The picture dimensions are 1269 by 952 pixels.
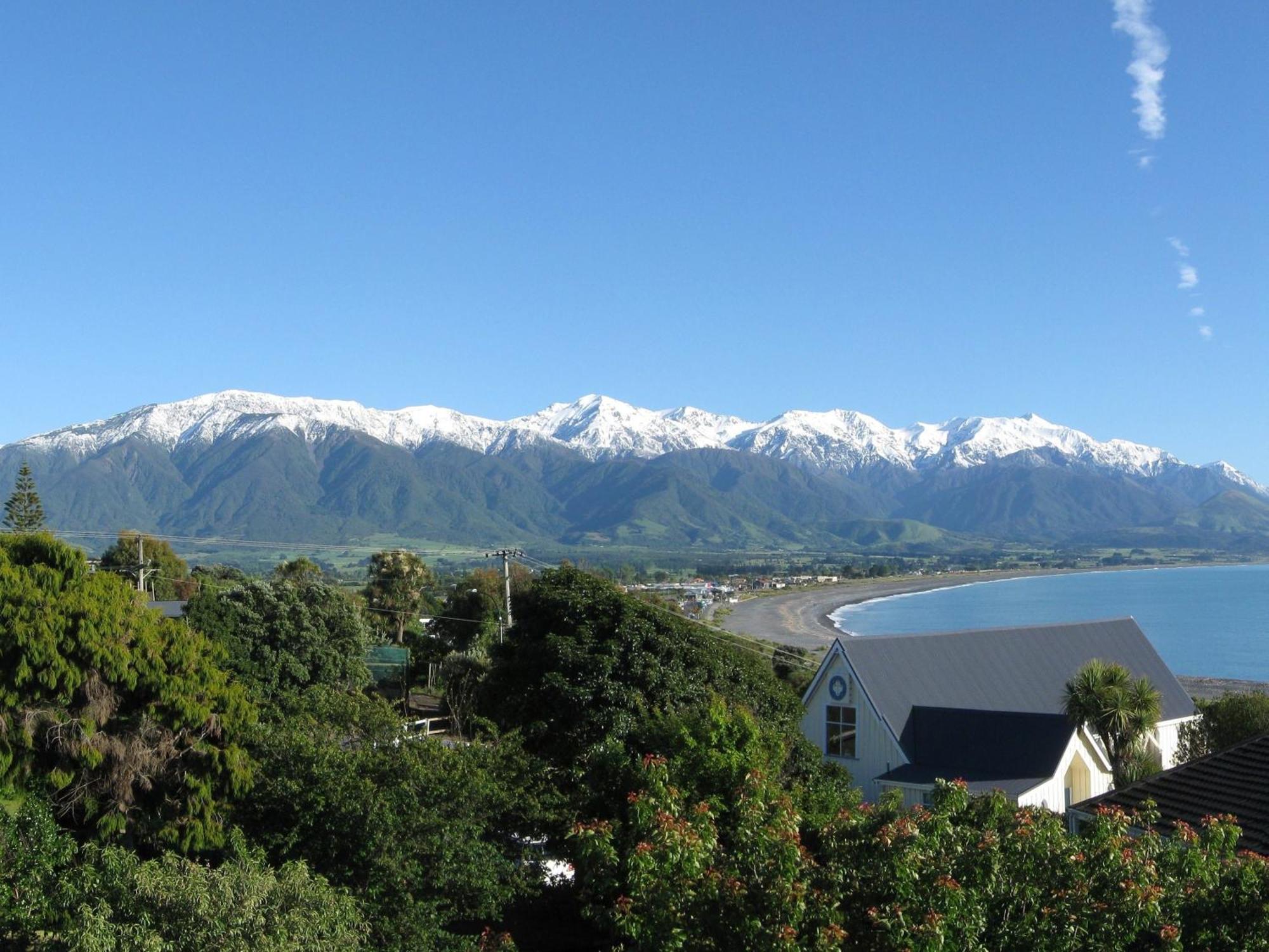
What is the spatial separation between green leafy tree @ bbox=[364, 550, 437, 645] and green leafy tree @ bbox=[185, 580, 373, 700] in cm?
2285

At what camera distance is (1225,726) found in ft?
94.8

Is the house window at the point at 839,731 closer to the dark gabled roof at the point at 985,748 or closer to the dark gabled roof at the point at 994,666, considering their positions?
the dark gabled roof at the point at 994,666

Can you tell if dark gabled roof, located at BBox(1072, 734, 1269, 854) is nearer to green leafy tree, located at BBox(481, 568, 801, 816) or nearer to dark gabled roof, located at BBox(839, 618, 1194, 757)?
green leafy tree, located at BBox(481, 568, 801, 816)

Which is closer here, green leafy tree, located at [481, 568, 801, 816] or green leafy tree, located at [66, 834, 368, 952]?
green leafy tree, located at [66, 834, 368, 952]

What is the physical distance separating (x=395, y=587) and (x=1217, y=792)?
53.3 m

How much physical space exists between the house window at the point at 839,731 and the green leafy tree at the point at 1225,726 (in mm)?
8597

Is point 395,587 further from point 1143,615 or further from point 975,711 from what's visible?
point 1143,615

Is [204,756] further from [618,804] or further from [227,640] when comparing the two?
[227,640]

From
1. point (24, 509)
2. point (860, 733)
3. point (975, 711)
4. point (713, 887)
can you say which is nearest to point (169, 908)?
point (713, 887)

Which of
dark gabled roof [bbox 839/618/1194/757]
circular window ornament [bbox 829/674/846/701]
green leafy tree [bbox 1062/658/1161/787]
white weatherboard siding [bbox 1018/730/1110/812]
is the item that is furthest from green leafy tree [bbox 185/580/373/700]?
green leafy tree [bbox 1062/658/1161/787]

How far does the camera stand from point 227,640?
34688mm

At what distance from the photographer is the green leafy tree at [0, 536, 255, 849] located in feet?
52.3

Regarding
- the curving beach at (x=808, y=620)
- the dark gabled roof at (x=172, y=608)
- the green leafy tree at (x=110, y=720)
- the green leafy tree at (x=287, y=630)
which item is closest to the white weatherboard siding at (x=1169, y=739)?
the green leafy tree at (x=287, y=630)

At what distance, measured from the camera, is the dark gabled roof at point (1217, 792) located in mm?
14187
